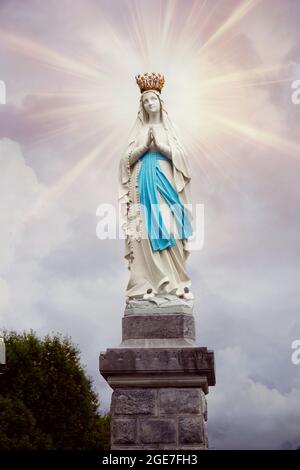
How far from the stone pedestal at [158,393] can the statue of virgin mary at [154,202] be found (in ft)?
4.15

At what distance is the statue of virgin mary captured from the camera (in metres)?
12.2

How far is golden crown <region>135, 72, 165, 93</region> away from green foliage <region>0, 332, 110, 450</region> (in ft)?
55.8

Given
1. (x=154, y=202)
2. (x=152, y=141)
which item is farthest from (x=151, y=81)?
(x=154, y=202)

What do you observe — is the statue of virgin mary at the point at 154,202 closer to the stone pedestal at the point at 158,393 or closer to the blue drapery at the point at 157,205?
the blue drapery at the point at 157,205

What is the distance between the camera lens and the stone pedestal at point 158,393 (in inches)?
426

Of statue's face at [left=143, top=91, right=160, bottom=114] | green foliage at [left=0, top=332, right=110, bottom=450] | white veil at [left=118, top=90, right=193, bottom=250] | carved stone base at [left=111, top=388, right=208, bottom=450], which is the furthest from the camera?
green foliage at [left=0, top=332, right=110, bottom=450]

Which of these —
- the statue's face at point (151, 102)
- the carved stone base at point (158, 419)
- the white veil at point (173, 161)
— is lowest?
the carved stone base at point (158, 419)

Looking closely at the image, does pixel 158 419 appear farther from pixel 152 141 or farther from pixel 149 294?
pixel 152 141

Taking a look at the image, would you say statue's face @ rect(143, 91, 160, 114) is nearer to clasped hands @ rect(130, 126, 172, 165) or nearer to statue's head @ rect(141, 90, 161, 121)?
statue's head @ rect(141, 90, 161, 121)

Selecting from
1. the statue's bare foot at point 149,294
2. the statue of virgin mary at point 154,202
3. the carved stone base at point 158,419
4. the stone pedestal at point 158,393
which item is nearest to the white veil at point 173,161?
the statue of virgin mary at point 154,202

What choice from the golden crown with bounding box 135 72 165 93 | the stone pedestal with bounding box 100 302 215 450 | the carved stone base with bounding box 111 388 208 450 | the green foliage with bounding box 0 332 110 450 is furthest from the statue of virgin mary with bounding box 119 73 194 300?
the green foliage with bounding box 0 332 110 450

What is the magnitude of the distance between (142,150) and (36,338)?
18.1 meters

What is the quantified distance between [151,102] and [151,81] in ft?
1.55
